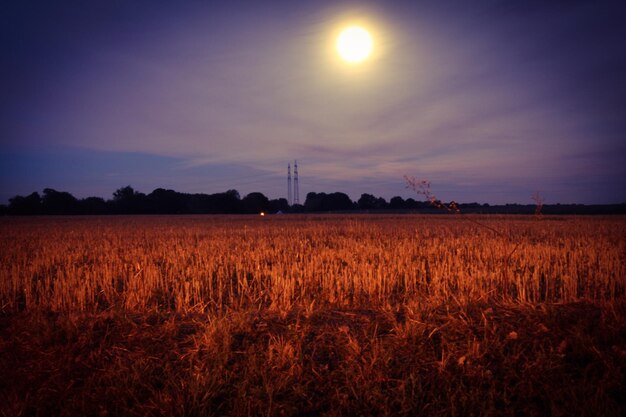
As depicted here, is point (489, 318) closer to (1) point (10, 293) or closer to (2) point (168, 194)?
(1) point (10, 293)

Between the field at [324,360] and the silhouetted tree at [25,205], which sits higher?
Result: the silhouetted tree at [25,205]

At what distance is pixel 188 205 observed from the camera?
322ft

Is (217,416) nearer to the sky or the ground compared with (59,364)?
nearer to the ground

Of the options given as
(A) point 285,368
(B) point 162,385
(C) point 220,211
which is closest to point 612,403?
(A) point 285,368

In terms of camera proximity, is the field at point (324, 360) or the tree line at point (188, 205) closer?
the field at point (324, 360)

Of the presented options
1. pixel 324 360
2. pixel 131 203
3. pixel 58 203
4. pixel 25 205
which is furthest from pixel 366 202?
pixel 324 360

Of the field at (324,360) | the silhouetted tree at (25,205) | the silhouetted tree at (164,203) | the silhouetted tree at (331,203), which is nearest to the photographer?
the field at (324,360)

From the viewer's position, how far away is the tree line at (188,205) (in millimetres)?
79631

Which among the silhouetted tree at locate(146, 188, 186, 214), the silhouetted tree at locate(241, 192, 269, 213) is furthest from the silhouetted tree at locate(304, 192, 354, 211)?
the silhouetted tree at locate(146, 188, 186, 214)

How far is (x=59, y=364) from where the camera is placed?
404 centimetres

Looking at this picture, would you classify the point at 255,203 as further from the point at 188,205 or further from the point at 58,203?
the point at 58,203

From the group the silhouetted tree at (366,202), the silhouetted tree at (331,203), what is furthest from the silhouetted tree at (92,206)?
the silhouetted tree at (366,202)

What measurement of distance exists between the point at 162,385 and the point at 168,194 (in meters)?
99.3

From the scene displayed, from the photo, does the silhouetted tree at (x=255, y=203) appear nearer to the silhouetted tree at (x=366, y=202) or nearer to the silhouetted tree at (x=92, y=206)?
the silhouetted tree at (x=366, y=202)
